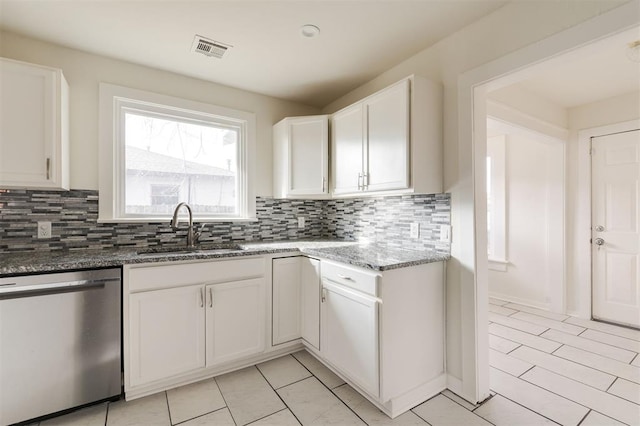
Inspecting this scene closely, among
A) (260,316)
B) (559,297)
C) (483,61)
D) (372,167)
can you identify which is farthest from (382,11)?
(559,297)

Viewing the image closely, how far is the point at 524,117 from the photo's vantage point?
2771mm

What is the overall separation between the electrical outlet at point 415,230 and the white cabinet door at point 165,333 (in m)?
1.60

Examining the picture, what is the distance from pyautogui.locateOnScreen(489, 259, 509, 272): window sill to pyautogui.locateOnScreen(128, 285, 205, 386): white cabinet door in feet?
12.0

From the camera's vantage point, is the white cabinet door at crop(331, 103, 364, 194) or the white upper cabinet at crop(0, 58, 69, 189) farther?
the white cabinet door at crop(331, 103, 364, 194)

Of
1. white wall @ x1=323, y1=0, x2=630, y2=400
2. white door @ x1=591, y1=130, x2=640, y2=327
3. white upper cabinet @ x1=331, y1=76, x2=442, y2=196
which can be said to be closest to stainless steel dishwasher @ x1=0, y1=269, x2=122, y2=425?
white upper cabinet @ x1=331, y1=76, x2=442, y2=196

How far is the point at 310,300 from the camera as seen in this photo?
7.50 feet

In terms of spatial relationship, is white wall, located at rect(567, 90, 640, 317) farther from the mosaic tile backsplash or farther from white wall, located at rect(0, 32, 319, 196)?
white wall, located at rect(0, 32, 319, 196)

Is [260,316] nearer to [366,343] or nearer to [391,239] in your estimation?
[366,343]

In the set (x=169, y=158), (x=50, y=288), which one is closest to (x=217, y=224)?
(x=169, y=158)

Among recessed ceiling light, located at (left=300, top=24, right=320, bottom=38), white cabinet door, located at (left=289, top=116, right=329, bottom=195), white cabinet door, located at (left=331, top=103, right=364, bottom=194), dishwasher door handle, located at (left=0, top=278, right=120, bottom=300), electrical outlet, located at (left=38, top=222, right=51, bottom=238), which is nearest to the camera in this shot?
dishwasher door handle, located at (left=0, top=278, right=120, bottom=300)

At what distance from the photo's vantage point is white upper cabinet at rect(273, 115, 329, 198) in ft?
8.80

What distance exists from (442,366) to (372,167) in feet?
4.83

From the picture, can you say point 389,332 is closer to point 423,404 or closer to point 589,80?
point 423,404

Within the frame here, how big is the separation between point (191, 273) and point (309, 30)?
1816 millimetres
